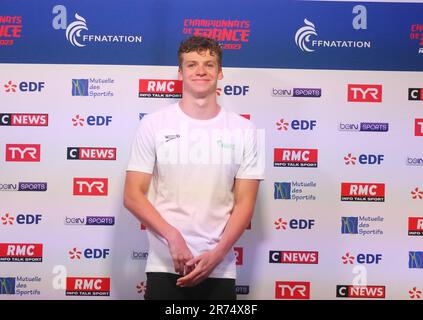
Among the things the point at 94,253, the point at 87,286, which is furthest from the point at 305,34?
the point at 87,286

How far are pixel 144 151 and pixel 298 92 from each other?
1.25 metres

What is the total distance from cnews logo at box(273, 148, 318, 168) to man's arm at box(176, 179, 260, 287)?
653 millimetres

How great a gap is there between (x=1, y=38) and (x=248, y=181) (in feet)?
6.51

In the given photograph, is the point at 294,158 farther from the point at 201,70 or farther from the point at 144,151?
the point at 144,151

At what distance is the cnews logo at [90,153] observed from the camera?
12.5 ft

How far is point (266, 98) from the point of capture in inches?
151

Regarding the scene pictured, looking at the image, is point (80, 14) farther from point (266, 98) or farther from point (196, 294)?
point (196, 294)

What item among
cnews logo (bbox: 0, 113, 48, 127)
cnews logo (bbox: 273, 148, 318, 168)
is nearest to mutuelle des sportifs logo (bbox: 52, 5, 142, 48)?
cnews logo (bbox: 0, 113, 48, 127)

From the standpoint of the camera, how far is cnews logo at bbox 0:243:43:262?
380cm

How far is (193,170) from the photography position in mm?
3172

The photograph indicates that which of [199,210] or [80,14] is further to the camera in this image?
[80,14]
